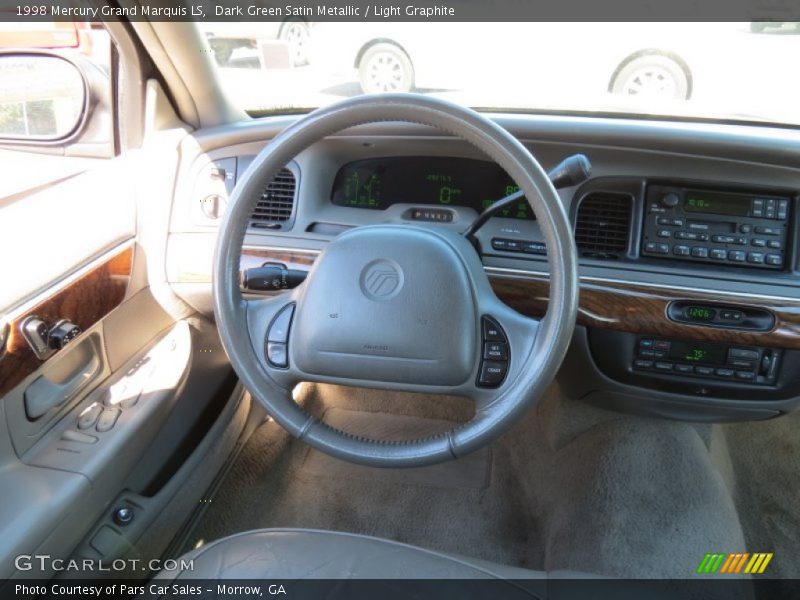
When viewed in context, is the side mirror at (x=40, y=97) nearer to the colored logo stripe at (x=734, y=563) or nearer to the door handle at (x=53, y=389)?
the door handle at (x=53, y=389)

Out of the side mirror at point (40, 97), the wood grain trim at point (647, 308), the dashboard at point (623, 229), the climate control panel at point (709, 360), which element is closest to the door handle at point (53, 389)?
the dashboard at point (623, 229)

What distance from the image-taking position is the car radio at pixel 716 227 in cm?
162

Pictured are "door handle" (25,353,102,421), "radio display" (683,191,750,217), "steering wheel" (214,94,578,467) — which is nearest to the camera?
"steering wheel" (214,94,578,467)

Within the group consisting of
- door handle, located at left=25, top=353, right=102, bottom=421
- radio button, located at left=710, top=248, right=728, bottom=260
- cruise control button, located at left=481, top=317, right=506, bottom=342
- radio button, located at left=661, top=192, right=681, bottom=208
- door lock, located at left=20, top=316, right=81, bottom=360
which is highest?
radio button, located at left=661, top=192, right=681, bottom=208

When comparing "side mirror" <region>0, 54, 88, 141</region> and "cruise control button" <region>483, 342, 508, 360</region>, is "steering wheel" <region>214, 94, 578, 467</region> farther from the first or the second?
"side mirror" <region>0, 54, 88, 141</region>

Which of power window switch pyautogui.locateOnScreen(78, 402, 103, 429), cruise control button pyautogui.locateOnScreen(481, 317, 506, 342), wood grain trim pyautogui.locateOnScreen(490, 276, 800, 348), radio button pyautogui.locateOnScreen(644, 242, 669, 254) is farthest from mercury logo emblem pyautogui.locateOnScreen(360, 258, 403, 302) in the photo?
power window switch pyautogui.locateOnScreen(78, 402, 103, 429)

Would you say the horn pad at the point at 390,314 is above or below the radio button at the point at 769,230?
below

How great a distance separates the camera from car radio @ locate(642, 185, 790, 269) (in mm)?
1618

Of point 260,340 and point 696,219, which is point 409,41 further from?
point 260,340

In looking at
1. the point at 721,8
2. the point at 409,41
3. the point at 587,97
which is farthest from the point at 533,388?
the point at 409,41

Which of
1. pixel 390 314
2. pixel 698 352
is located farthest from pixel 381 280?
pixel 698 352

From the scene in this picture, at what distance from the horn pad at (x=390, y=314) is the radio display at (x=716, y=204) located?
0.71 m

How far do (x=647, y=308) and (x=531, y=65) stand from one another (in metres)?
0.90

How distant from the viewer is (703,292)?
1.62 m
